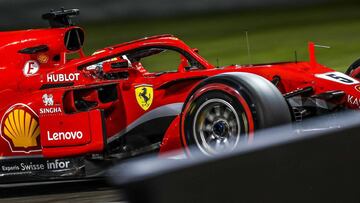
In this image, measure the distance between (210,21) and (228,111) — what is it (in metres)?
11.0

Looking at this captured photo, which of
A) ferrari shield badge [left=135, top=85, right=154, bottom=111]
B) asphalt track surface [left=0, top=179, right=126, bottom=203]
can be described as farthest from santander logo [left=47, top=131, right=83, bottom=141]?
ferrari shield badge [left=135, top=85, right=154, bottom=111]

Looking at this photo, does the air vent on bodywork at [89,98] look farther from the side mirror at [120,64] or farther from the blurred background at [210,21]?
the blurred background at [210,21]

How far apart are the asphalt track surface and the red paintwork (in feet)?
1.30

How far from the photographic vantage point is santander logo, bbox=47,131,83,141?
712cm

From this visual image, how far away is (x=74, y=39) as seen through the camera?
8.14 meters

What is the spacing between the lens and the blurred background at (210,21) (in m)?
16.1

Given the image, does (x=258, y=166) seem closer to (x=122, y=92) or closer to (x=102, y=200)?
(x=102, y=200)

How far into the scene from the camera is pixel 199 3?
1678cm

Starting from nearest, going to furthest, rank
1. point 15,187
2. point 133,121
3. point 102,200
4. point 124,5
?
1. point 102,200
2. point 133,121
3. point 15,187
4. point 124,5

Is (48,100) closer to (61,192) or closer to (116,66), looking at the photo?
(116,66)

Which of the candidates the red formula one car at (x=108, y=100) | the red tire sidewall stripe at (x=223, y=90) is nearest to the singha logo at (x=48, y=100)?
the red formula one car at (x=108, y=100)

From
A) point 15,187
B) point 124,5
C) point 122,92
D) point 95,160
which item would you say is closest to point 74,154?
point 95,160

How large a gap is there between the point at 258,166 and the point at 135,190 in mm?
796

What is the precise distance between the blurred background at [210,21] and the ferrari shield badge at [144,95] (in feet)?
29.1
